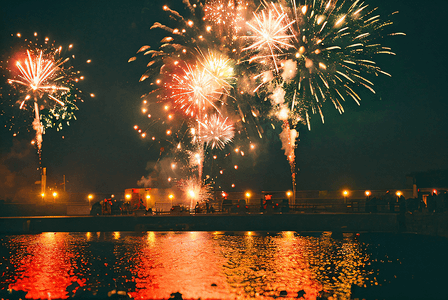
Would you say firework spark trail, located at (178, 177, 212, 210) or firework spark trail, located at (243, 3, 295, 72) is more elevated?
firework spark trail, located at (243, 3, 295, 72)

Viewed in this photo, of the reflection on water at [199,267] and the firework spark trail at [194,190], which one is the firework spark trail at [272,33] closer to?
the reflection on water at [199,267]

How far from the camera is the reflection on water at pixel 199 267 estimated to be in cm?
1025

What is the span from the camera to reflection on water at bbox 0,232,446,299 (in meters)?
10.2

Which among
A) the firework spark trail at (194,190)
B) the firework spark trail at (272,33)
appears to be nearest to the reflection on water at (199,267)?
the firework spark trail at (272,33)

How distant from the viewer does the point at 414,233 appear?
75.1ft

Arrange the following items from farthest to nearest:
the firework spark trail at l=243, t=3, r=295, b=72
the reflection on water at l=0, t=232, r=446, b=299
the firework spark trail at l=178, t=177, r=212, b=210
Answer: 1. the firework spark trail at l=178, t=177, r=212, b=210
2. the firework spark trail at l=243, t=3, r=295, b=72
3. the reflection on water at l=0, t=232, r=446, b=299

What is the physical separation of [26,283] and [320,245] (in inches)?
486

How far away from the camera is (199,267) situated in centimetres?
1349

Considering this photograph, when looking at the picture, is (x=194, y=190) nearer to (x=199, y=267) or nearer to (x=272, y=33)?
(x=272, y=33)

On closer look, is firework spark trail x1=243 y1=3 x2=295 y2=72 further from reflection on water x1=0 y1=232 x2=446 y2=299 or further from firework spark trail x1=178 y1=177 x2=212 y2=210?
firework spark trail x1=178 y1=177 x2=212 y2=210

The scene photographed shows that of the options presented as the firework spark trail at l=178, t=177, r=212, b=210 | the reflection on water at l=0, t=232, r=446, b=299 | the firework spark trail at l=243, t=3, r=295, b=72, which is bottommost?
the reflection on water at l=0, t=232, r=446, b=299

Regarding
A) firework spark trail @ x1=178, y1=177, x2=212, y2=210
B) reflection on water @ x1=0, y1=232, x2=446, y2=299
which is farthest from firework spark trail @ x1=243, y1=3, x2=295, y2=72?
firework spark trail @ x1=178, y1=177, x2=212, y2=210

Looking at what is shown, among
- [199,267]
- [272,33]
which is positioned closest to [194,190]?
[272,33]

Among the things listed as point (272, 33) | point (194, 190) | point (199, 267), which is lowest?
point (199, 267)
